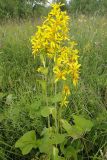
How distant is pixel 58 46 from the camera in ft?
5.97

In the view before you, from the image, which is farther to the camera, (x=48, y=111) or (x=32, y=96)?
(x=32, y=96)

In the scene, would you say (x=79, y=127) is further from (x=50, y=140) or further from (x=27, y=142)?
(x=27, y=142)

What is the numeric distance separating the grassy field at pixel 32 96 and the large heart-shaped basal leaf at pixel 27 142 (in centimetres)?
18

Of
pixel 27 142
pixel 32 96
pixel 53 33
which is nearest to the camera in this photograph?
pixel 53 33

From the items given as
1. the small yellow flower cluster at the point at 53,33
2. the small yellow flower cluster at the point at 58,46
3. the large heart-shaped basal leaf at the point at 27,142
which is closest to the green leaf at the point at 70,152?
the large heart-shaped basal leaf at the point at 27,142

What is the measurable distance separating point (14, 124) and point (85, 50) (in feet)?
4.82

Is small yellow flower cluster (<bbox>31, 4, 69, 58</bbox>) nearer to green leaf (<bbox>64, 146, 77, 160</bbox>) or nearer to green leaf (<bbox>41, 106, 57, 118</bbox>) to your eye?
green leaf (<bbox>41, 106, 57, 118</bbox>)

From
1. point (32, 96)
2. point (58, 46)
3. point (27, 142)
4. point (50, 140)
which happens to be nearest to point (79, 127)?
point (50, 140)

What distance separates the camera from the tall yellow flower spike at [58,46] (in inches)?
69.2

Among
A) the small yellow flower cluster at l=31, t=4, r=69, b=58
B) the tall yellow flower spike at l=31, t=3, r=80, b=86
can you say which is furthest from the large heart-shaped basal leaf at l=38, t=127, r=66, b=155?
the small yellow flower cluster at l=31, t=4, r=69, b=58

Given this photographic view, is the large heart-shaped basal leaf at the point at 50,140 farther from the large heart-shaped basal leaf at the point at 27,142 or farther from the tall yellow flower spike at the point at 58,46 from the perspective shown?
the tall yellow flower spike at the point at 58,46

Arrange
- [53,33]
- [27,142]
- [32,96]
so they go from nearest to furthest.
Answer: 1. [53,33]
2. [27,142]
3. [32,96]

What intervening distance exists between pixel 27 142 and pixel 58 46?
0.55 m

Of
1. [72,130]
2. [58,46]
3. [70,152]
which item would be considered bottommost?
[70,152]
